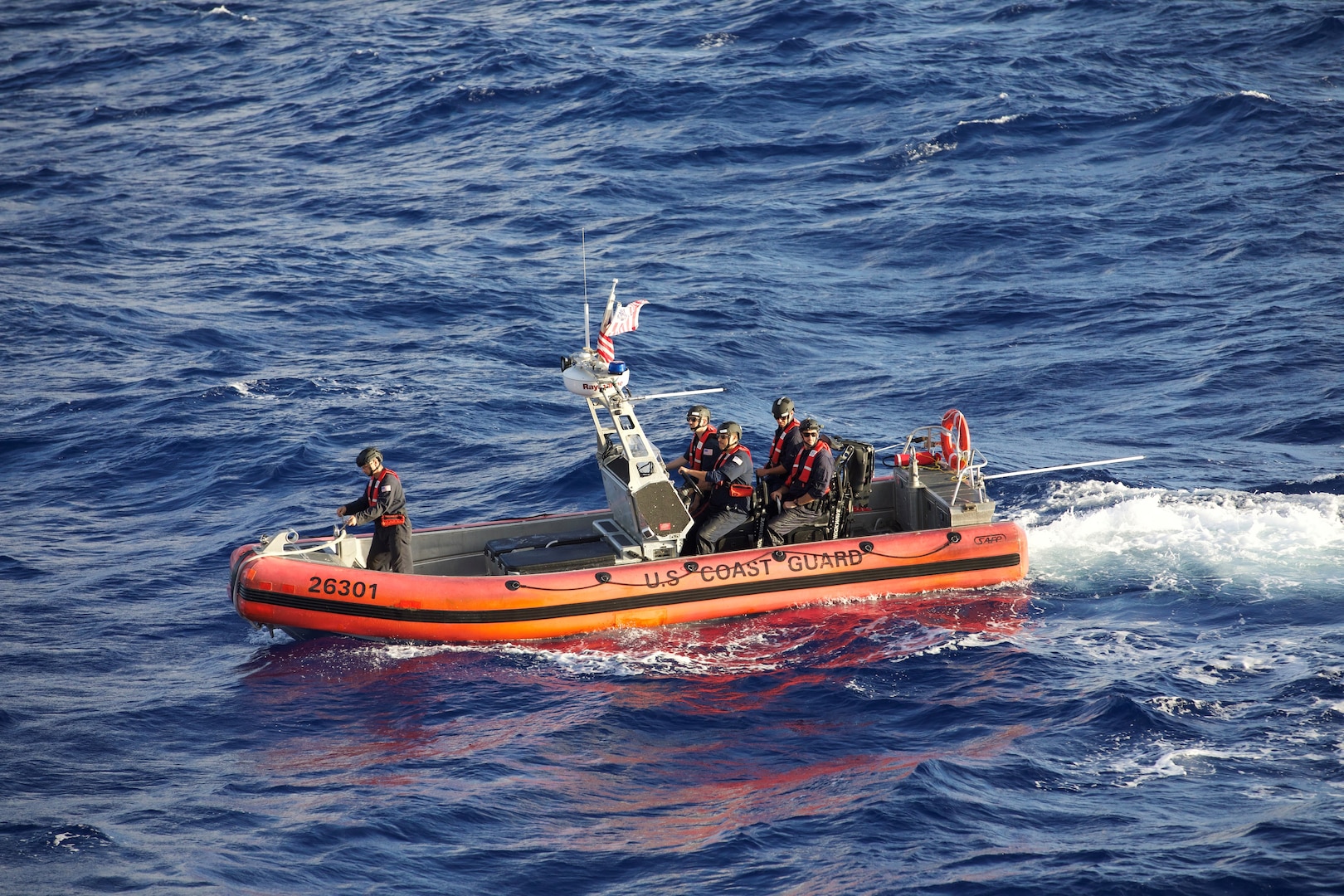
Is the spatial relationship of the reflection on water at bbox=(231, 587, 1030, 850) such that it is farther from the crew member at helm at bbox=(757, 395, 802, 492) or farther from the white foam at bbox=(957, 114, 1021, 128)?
the white foam at bbox=(957, 114, 1021, 128)

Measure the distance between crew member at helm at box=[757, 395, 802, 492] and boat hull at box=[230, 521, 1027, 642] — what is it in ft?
2.55

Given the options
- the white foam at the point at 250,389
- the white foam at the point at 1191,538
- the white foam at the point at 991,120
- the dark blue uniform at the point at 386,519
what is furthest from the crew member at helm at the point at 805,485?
the white foam at the point at 991,120

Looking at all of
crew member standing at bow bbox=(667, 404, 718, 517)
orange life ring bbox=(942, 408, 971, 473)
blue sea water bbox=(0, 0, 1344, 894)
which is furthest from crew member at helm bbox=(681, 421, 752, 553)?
orange life ring bbox=(942, 408, 971, 473)

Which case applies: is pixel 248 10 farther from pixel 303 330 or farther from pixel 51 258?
pixel 303 330

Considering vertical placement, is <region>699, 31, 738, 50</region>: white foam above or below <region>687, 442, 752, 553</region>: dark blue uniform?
above

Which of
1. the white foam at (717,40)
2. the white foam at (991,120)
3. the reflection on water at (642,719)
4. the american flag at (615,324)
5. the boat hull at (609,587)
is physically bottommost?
the reflection on water at (642,719)

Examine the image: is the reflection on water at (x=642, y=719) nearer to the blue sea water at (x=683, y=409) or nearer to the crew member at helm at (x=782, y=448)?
the blue sea water at (x=683, y=409)

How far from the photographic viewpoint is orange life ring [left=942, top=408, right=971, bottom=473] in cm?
1421

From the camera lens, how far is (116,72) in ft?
137

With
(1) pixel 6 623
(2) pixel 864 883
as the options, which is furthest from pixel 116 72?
(2) pixel 864 883

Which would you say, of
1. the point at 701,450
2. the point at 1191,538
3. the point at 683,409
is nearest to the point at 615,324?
the point at 701,450

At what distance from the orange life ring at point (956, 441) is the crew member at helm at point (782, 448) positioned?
179 centimetres

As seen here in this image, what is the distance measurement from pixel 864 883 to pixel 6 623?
30.8 ft

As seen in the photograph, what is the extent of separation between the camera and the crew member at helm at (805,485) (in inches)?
530
